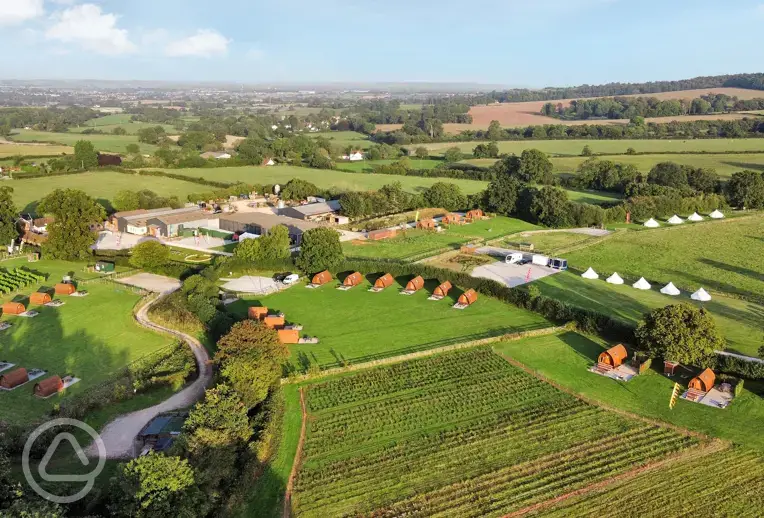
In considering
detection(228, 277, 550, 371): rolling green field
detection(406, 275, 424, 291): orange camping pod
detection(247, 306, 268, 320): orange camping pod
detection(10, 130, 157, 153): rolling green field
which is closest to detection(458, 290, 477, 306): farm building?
detection(228, 277, 550, 371): rolling green field

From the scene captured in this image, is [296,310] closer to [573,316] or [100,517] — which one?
[573,316]

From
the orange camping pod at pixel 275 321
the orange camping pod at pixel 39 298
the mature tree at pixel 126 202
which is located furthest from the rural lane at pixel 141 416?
the mature tree at pixel 126 202

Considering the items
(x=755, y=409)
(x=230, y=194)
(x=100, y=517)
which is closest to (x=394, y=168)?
(x=230, y=194)

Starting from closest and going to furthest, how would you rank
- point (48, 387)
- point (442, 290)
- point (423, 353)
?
1. point (48, 387)
2. point (423, 353)
3. point (442, 290)

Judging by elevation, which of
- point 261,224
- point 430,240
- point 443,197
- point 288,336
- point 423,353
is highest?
point 443,197

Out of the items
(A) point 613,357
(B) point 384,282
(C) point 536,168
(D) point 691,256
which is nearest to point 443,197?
(C) point 536,168

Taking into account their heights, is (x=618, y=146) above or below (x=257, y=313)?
above

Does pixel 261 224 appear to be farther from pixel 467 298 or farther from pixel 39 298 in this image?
pixel 467 298
